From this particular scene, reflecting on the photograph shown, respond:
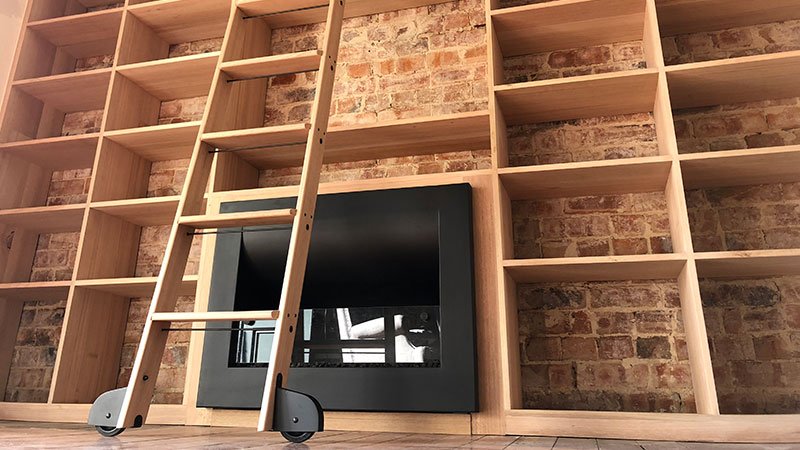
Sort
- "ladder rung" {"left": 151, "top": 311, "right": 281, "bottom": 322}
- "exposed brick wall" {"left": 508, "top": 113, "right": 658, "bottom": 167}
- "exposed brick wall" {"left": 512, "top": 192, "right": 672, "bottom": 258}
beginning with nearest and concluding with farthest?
"ladder rung" {"left": 151, "top": 311, "right": 281, "bottom": 322} < "exposed brick wall" {"left": 512, "top": 192, "right": 672, "bottom": 258} < "exposed brick wall" {"left": 508, "top": 113, "right": 658, "bottom": 167}

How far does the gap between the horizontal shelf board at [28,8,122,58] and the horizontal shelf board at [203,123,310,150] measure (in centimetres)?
158

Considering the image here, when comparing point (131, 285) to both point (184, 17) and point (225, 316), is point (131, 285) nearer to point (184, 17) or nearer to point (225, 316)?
point (225, 316)

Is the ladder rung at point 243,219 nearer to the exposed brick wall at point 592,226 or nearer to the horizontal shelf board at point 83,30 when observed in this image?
the exposed brick wall at point 592,226

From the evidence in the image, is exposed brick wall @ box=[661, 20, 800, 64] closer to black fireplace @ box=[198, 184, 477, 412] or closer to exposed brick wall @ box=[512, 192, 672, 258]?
exposed brick wall @ box=[512, 192, 672, 258]

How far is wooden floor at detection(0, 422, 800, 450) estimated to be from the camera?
1.46 metres

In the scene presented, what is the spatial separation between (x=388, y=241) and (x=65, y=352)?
153cm

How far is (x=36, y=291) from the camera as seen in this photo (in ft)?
9.05

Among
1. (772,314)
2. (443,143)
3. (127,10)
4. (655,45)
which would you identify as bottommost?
(772,314)

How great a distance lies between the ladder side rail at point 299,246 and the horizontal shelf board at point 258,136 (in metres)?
0.08

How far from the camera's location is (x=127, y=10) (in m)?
3.07

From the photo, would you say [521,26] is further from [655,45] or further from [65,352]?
[65,352]

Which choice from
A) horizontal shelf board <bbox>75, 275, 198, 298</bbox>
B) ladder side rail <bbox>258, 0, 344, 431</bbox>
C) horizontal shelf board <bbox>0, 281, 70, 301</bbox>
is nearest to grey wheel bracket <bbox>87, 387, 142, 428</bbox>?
ladder side rail <bbox>258, 0, 344, 431</bbox>

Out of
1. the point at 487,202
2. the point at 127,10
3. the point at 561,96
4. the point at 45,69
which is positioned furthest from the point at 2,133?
the point at 561,96

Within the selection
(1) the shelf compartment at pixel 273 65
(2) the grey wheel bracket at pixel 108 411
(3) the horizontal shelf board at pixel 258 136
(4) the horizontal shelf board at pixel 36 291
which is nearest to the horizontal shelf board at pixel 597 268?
(3) the horizontal shelf board at pixel 258 136
